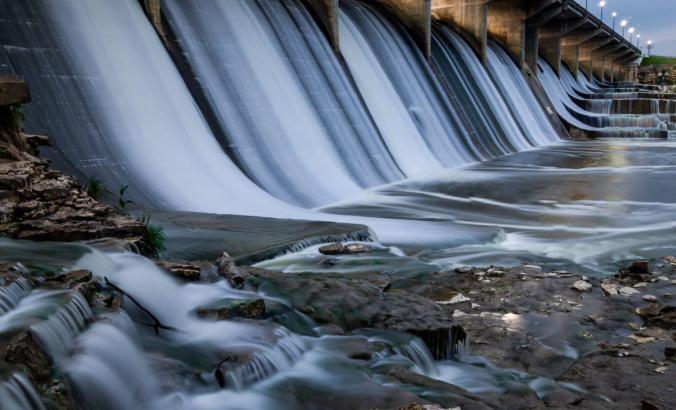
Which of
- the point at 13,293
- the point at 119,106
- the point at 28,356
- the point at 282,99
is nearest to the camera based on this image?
the point at 28,356

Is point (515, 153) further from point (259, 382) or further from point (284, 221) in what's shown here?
point (259, 382)

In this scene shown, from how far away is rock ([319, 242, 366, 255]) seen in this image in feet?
19.1

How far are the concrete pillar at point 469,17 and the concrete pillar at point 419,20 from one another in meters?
4.61

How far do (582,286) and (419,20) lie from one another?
13.1m

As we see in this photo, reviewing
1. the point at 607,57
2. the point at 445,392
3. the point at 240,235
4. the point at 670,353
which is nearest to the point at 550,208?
the point at 240,235

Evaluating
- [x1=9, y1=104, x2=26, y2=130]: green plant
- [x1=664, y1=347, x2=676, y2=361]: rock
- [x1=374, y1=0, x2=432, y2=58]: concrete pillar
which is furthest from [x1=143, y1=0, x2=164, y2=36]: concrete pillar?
[x1=374, y1=0, x2=432, y2=58]: concrete pillar

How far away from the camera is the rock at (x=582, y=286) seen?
5234 mm

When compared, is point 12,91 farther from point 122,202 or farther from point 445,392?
point 445,392

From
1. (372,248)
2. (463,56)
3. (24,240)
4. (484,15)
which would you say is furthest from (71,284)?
(484,15)

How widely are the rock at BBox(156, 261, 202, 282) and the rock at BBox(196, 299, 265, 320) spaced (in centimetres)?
34

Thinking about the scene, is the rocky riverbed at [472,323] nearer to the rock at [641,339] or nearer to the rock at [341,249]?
the rock at [641,339]

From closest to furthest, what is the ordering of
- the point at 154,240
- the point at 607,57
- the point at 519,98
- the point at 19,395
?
the point at 19,395
the point at 154,240
the point at 519,98
the point at 607,57

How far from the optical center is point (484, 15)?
21.7 meters

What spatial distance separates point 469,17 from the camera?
2231 cm
